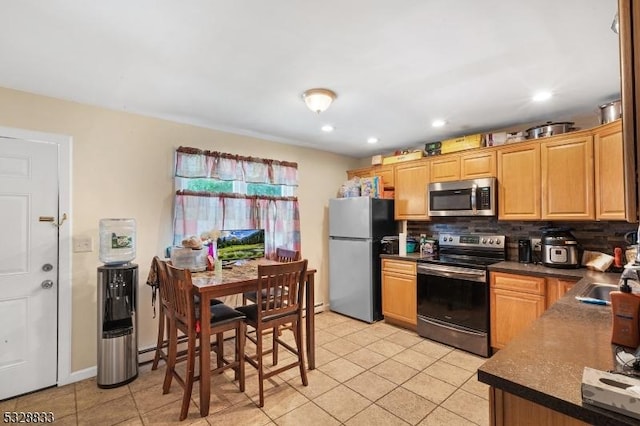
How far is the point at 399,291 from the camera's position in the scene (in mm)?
3770

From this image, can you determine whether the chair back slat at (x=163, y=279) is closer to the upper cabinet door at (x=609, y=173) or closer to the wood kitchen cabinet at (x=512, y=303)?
the wood kitchen cabinet at (x=512, y=303)

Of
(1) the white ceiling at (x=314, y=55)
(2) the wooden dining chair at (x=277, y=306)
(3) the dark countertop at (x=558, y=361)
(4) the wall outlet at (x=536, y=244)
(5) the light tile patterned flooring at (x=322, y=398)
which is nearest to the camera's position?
(3) the dark countertop at (x=558, y=361)

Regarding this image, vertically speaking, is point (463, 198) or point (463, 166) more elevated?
point (463, 166)

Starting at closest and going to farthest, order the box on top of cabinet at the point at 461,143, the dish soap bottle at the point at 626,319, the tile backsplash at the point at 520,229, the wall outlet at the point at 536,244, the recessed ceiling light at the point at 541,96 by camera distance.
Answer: the dish soap bottle at the point at 626,319 → the recessed ceiling light at the point at 541,96 → the tile backsplash at the point at 520,229 → the wall outlet at the point at 536,244 → the box on top of cabinet at the point at 461,143

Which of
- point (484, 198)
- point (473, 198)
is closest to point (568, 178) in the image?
point (484, 198)

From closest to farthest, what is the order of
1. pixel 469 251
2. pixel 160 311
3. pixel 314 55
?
pixel 314 55 < pixel 160 311 < pixel 469 251

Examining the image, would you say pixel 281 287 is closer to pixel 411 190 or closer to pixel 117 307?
pixel 117 307

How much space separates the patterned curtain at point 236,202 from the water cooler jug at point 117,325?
644 millimetres

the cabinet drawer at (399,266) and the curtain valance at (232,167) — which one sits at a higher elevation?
the curtain valance at (232,167)

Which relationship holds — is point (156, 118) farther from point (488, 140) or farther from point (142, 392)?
point (488, 140)

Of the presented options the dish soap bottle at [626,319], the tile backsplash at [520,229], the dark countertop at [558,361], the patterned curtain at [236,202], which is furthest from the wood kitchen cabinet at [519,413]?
the patterned curtain at [236,202]

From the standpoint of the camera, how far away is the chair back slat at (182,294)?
82.0 inches

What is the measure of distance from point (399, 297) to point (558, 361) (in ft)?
9.14

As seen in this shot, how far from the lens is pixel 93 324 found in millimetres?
2686
